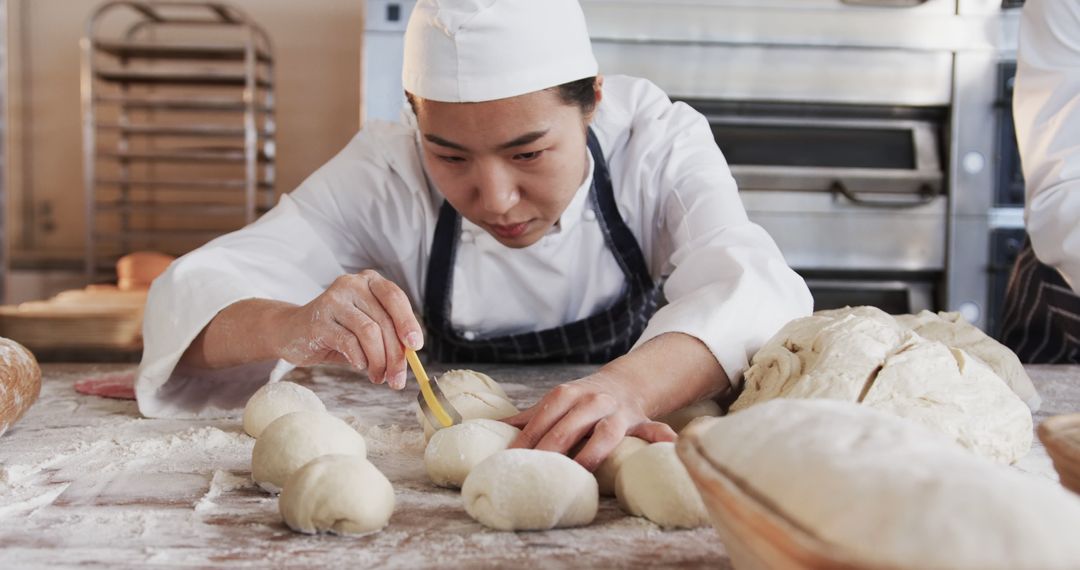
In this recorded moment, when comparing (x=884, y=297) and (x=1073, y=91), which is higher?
(x=1073, y=91)

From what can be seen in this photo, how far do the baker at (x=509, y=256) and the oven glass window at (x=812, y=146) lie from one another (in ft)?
3.81

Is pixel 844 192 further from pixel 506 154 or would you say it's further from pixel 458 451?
pixel 458 451

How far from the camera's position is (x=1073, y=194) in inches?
71.9

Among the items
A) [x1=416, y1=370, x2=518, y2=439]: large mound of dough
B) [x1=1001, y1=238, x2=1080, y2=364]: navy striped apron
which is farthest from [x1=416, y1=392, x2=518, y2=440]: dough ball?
[x1=1001, y1=238, x2=1080, y2=364]: navy striped apron

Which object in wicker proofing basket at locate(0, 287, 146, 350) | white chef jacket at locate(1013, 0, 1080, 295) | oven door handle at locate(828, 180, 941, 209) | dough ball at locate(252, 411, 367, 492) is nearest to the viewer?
dough ball at locate(252, 411, 367, 492)

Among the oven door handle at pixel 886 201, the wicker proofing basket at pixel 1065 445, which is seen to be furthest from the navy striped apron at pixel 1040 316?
the wicker proofing basket at pixel 1065 445

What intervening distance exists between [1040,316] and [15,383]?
2.05 metres

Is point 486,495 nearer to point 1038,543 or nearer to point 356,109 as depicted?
point 1038,543

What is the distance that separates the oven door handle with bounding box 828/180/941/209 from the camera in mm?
2887

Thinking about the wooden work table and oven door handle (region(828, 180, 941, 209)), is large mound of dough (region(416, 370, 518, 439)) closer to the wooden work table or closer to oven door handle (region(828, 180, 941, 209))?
the wooden work table

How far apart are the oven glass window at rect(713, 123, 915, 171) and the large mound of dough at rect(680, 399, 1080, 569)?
7.96 feet

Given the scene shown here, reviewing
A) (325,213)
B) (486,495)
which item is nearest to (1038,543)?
(486,495)

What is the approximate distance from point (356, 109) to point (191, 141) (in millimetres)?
750

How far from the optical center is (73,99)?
12.7ft
